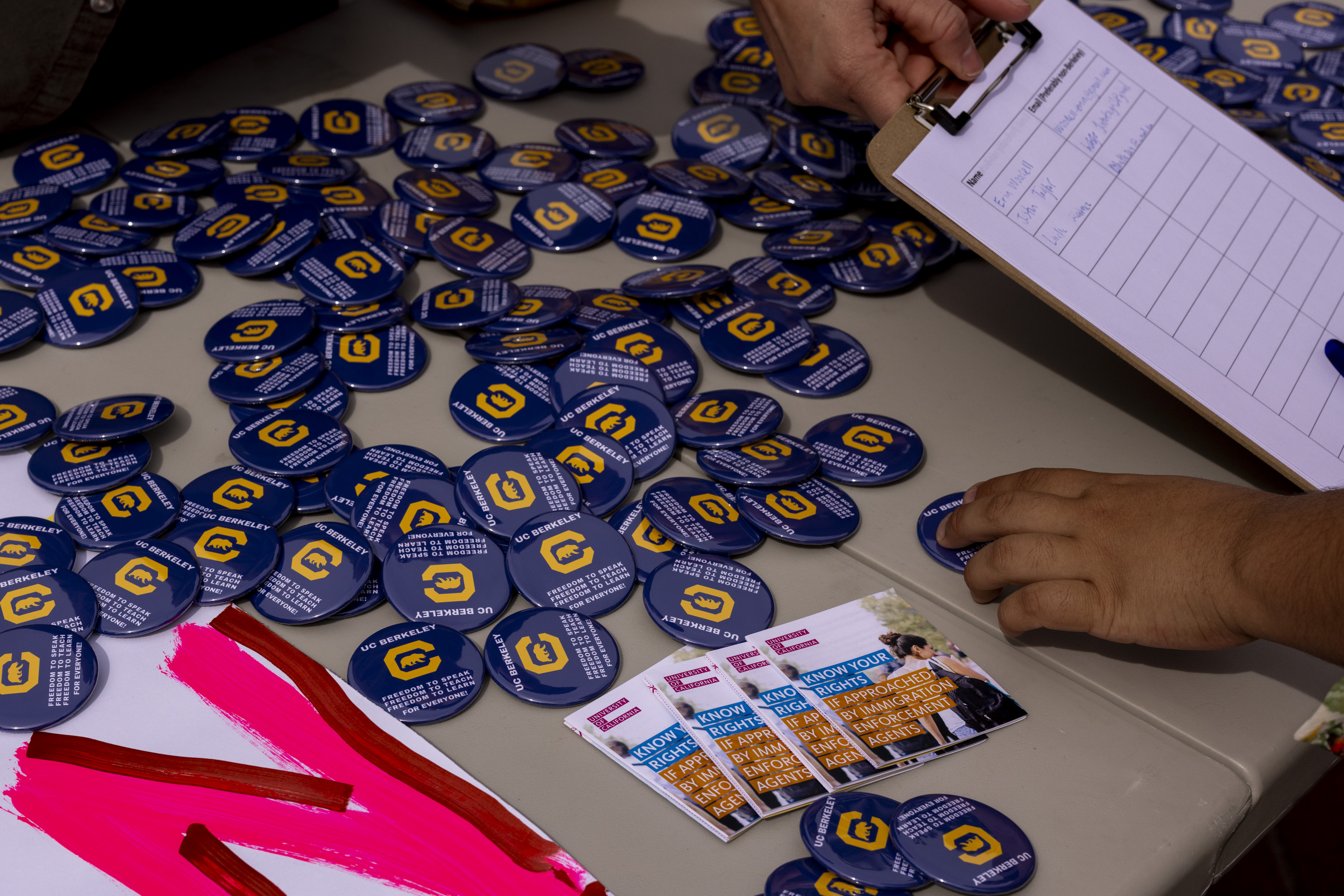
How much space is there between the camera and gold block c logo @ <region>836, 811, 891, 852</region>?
0.93m

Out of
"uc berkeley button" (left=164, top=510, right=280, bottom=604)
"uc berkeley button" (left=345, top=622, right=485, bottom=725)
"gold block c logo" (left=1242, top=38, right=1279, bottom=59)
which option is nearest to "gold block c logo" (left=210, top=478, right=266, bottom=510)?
"uc berkeley button" (left=164, top=510, right=280, bottom=604)

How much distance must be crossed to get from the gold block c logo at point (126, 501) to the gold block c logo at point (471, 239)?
1.89ft

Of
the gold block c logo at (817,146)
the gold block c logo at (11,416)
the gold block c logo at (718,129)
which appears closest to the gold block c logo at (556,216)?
the gold block c logo at (718,129)

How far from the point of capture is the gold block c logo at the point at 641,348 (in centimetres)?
142

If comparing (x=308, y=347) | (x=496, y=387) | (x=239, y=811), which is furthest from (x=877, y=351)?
(x=239, y=811)

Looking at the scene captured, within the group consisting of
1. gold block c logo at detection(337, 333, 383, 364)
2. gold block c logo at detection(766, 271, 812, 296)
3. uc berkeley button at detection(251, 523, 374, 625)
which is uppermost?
gold block c logo at detection(766, 271, 812, 296)

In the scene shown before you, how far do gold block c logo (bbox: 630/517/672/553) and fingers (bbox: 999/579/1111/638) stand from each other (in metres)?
0.38

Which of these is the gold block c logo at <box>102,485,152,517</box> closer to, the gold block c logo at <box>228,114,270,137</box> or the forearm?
the gold block c logo at <box>228,114,270,137</box>

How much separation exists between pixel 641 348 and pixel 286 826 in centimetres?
74

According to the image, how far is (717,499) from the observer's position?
4.09 feet

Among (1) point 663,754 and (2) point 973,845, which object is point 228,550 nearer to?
(1) point 663,754

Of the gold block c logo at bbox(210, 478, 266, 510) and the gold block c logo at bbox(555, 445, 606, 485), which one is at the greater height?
the gold block c logo at bbox(555, 445, 606, 485)

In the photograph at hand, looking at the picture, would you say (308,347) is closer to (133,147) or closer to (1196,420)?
(133,147)

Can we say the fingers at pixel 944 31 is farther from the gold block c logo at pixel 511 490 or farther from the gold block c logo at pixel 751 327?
the gold block c logo at pixel 511 490
